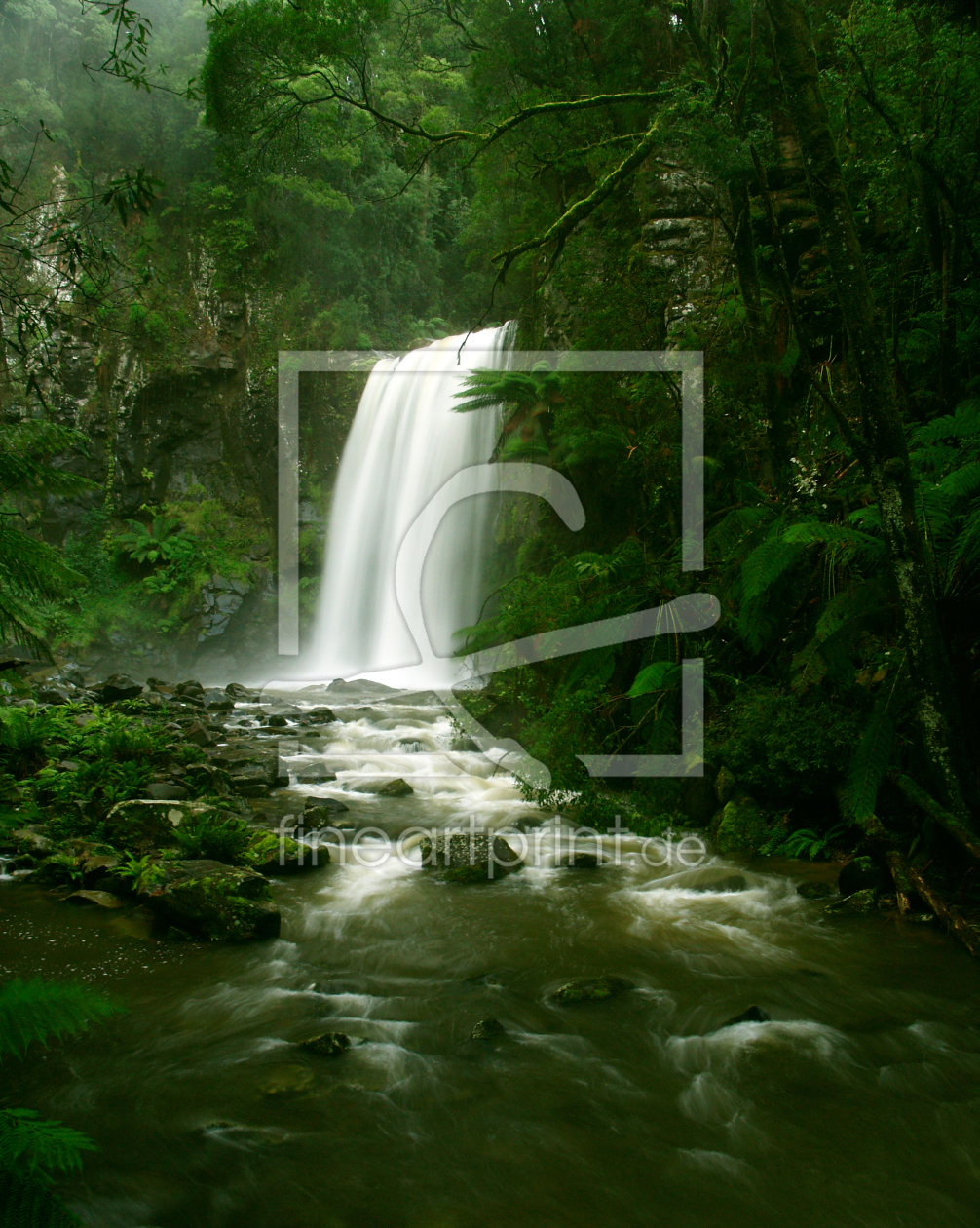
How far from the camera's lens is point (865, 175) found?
6.27m

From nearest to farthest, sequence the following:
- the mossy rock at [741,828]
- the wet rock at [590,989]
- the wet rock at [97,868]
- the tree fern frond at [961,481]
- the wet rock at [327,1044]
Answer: the wet rock at [327,1044], the wet rock at [590,989], the tree fern frond at [961,481], the wet rock at [97,868], the mossy rock at [741,828]

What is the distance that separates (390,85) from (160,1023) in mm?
22193

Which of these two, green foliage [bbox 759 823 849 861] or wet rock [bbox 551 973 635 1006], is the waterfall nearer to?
green foliage [bbox 759 823 849 861]

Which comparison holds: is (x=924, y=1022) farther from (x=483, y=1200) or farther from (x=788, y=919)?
(x=483, y=1200)

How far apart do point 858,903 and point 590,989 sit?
178cm

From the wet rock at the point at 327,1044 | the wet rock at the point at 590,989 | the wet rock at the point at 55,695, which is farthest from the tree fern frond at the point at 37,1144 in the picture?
the wet rock at the point at 55,695

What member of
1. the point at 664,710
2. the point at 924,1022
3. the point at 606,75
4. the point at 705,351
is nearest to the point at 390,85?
the point at 606,75

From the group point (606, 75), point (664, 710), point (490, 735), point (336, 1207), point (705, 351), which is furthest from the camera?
point (606, 75)

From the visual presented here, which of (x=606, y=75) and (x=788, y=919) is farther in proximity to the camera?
(x=606, y=75)

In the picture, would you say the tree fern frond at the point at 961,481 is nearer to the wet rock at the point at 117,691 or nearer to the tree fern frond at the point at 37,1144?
the tree fern frond at the point at 37,1144

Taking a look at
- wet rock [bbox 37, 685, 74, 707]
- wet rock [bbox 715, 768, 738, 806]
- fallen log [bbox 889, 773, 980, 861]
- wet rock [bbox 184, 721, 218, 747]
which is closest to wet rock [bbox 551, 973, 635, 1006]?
fallen log [bbox 889, 773, 980, 861]

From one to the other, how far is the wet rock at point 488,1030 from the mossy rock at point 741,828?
2559mm

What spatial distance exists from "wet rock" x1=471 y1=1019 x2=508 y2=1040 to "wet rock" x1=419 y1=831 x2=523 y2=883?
178 cm

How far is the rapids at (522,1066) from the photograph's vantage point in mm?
2344
